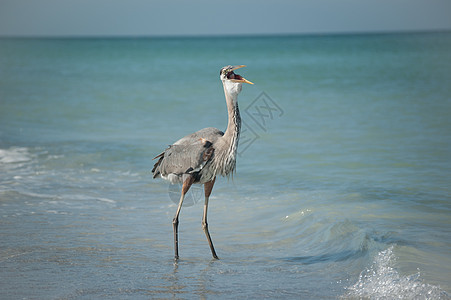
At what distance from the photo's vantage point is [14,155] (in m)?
10.3

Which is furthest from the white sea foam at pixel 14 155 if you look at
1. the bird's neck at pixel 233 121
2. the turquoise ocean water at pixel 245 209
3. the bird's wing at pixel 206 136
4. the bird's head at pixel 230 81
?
the bird's head at pixel 230 81

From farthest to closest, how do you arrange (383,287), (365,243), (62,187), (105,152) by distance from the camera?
(105,152) < (62,187) < (365,243) < (383,287)

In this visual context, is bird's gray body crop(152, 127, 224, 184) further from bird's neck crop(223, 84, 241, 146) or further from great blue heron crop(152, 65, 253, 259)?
bird's neck crop(223, 84, 241, 146)

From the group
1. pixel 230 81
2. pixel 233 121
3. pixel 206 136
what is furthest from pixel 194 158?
pixel 230 81

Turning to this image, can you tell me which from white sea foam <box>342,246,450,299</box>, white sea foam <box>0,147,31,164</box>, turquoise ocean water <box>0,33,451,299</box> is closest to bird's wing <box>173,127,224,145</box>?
turquoise ocean water <box>0,33,451,299</box>

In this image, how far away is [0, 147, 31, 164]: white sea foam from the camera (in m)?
9.87

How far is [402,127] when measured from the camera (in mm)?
13125

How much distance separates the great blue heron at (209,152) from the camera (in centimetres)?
505

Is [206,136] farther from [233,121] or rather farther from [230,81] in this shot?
[230,81]

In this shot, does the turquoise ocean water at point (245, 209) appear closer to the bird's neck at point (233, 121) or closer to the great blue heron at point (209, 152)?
the great blue heron at point (209, 152)

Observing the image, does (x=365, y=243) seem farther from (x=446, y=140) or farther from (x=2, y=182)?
(x=446, y=140)

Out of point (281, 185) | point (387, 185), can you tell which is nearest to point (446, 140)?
point (387, 185)

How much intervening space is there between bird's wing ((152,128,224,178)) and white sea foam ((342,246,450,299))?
1.74 m

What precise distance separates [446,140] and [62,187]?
294 inches
